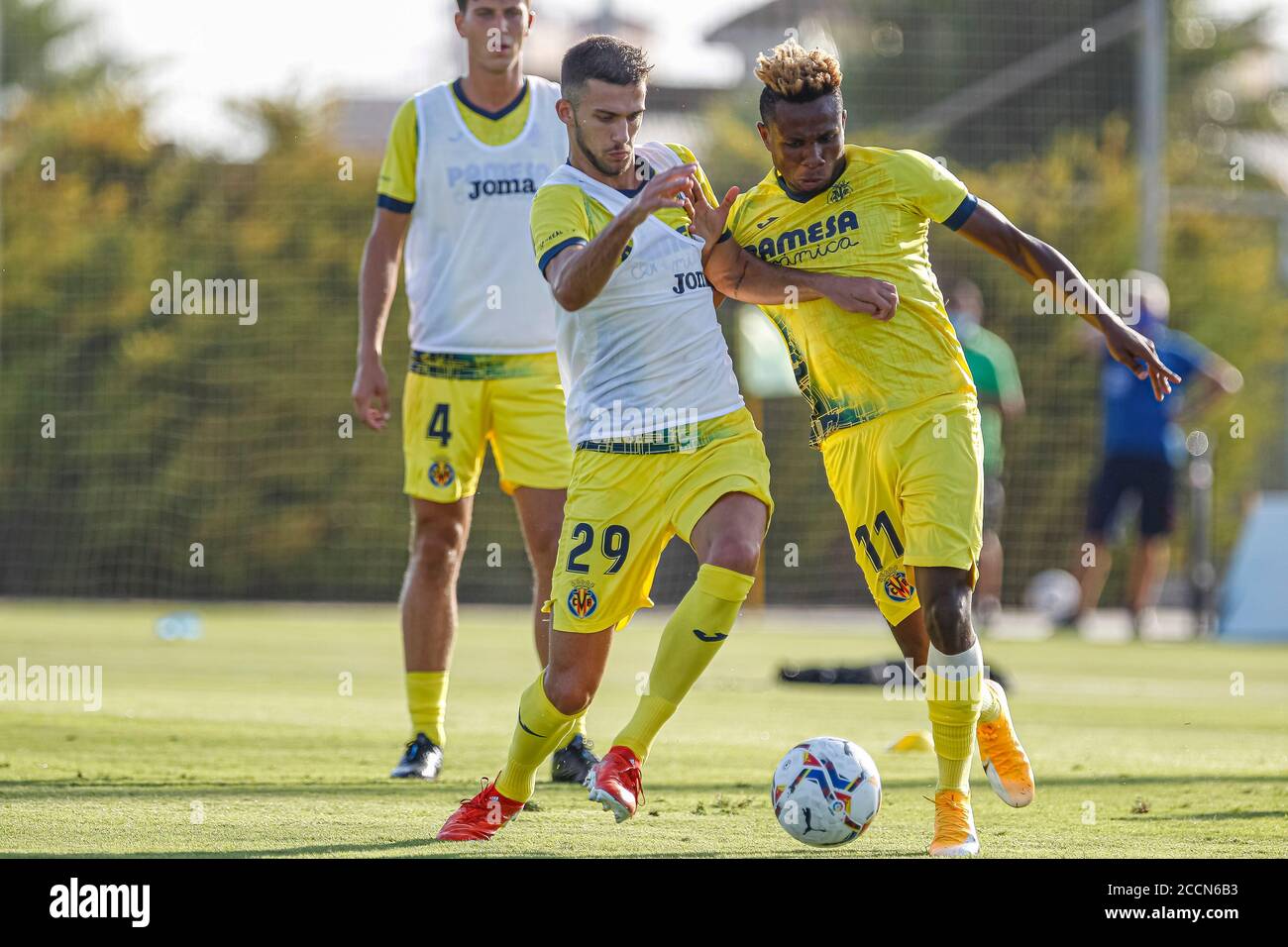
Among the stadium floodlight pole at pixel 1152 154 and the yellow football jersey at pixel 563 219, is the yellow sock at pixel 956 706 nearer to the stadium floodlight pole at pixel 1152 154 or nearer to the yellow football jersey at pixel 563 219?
the yellow football jersey at pixel 563 219

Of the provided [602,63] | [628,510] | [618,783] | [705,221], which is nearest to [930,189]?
[705,221]

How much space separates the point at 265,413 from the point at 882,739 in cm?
1240

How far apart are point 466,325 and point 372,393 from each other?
423 mm

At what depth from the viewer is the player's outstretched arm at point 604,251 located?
4531 mm

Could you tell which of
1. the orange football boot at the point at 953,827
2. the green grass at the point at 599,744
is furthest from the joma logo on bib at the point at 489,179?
the orange football boot at the point at 953,827

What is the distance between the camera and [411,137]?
6539mm

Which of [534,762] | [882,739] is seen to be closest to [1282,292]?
[882,739]

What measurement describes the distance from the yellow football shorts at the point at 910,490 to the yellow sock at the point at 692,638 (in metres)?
0.56

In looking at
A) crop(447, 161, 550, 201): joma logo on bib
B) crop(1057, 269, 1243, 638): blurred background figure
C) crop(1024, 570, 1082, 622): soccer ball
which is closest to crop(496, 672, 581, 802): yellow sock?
crop(447, 161, 550, 201): joma logo on bib

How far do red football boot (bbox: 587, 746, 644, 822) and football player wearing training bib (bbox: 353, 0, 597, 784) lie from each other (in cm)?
169

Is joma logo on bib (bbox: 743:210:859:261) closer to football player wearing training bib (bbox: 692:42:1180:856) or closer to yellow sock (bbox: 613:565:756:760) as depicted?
A: football player wearing training bib (bbox: 692:42:1180:856)

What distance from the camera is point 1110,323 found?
5105 mm

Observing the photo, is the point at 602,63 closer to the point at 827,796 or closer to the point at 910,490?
the point at 910,490
